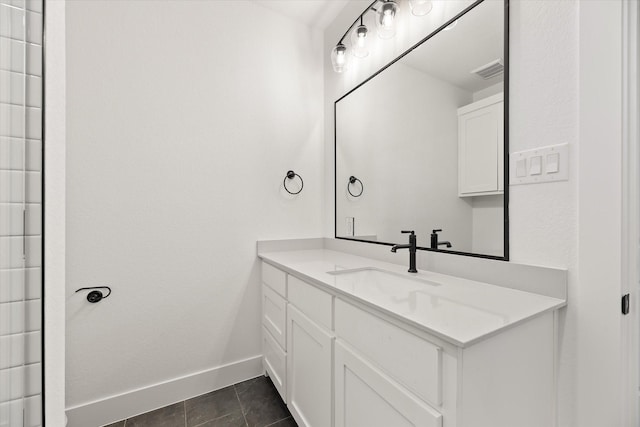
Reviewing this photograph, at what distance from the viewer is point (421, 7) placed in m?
1.35

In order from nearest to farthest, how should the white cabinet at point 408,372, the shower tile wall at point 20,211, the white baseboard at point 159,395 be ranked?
the shower tile wall at point 20,211, the white cabinet at point 408,372, the white baseboard at point 159,395

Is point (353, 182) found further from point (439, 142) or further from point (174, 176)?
point (174, 176)

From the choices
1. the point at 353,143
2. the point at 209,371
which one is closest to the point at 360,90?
the point at 353,143

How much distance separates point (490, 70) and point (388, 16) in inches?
27.1

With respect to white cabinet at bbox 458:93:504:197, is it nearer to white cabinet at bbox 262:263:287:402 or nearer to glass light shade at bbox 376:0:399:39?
glass light shade at bbox 376:0:399:39

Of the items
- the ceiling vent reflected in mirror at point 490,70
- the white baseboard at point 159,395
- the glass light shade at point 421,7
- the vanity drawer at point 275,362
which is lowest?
the white baseboard at point 159,395

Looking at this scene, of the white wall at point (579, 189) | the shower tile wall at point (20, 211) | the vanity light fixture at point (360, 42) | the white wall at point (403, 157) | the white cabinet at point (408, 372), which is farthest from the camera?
the vanity light fixture at point (360, 42)

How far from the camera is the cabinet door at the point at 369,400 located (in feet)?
2.46

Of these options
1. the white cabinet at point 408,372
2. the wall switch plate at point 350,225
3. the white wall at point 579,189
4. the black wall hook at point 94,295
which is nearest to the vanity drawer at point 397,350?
the white cabinet at point 408,372

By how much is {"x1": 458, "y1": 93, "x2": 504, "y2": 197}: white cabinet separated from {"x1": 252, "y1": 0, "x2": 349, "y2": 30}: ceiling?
4.30ft

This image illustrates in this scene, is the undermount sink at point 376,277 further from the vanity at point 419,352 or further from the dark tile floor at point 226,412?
the dark tile floor at point 226,412

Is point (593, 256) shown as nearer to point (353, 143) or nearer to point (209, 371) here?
point (353, 143)

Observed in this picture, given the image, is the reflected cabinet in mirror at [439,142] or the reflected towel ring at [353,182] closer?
the reflected cabinet in mirror at [439,142]

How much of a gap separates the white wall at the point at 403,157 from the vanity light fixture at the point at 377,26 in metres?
0.20
